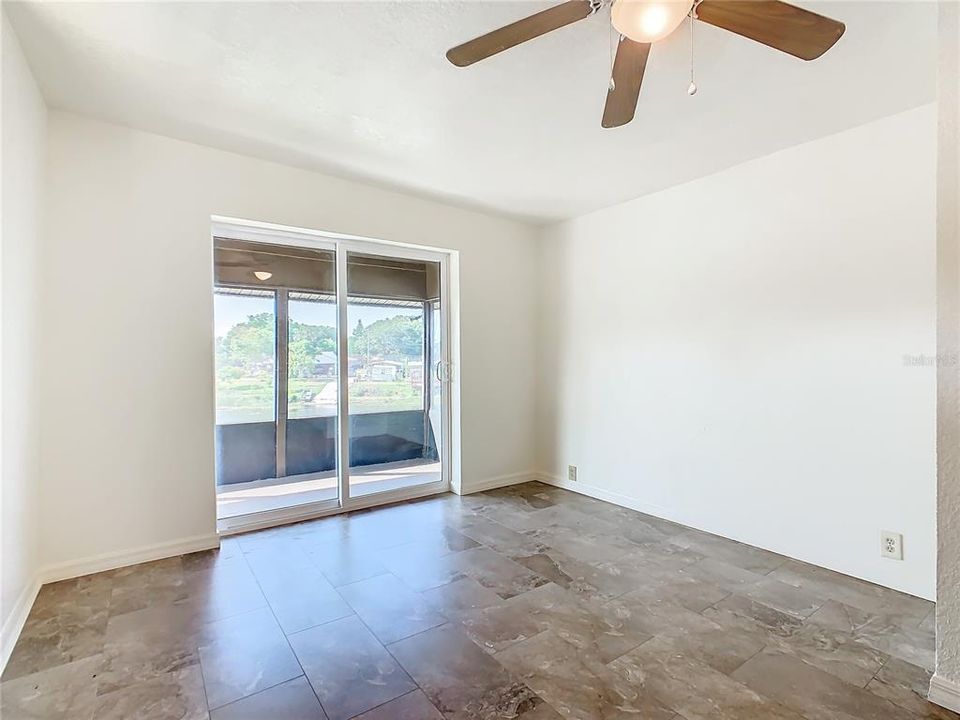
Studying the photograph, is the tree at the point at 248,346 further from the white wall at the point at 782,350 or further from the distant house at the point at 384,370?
the white wall at the point at 782,350

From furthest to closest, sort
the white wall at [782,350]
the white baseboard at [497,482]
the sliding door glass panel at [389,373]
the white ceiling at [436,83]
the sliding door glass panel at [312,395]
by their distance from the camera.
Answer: the white baseboard at [497,482] → the sliding door glass panel at [389,373] → the sliding door glass panel at [312,395] → the white wall at [782,350] → the white ceiling at [436,83]

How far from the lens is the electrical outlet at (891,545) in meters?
2.40

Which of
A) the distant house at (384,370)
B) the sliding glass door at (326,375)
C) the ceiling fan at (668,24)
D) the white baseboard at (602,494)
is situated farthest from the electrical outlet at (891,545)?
the distant house at (384,370)

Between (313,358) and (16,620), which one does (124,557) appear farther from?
(313,358)

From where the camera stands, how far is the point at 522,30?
150 cm

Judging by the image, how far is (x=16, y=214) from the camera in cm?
204

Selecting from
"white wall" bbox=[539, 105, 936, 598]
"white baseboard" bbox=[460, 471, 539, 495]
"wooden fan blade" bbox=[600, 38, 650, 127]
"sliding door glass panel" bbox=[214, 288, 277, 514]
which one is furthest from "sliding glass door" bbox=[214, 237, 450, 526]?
"wooden fan blade" bbox=[600, 38, 650, 127]

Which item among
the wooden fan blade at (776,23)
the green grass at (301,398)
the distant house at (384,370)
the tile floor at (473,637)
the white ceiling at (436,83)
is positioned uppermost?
the white ceiling at (436,83)

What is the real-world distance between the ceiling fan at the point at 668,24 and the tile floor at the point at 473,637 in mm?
2192

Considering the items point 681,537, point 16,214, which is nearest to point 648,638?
point 681,537

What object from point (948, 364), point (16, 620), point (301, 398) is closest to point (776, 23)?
point (948, 364)

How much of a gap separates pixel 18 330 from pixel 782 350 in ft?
12.9

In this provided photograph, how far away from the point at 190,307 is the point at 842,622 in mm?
3766

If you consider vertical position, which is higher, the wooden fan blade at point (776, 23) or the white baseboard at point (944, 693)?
the wooden fan blade at point (776, 23)
